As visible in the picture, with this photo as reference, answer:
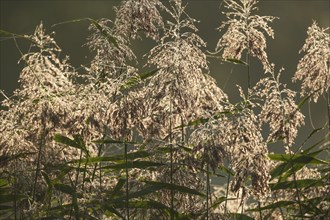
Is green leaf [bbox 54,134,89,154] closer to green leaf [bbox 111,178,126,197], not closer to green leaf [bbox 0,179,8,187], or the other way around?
green leaf [bbox 111,178,126,197]

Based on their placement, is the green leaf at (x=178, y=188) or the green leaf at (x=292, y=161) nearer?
the green leaf at (x=178, y=188)

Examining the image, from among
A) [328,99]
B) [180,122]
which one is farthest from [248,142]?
[328,99]

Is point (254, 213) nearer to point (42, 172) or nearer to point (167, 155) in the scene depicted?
point (167, 155)

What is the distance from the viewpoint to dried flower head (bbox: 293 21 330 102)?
12.4ft

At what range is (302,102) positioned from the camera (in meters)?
3.77

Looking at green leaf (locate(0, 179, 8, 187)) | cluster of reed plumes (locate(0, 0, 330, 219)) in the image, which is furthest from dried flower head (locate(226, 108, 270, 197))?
green leaf (locate(0, 179, 8, 187))

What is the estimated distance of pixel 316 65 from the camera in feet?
12.5

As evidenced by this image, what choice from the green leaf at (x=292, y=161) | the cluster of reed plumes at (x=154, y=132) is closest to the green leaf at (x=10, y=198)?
the cluster of reed plumes at (x=154, y=132)

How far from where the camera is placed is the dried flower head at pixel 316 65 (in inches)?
149

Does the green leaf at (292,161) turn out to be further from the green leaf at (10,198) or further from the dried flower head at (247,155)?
the green leaf at (10,198)

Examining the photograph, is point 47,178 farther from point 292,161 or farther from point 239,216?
point 292,161

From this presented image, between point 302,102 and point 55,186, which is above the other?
point 302,102

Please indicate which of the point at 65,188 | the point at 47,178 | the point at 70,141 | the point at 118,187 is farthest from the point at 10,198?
the point at 118,187

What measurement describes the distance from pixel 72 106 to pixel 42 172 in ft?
1.51
